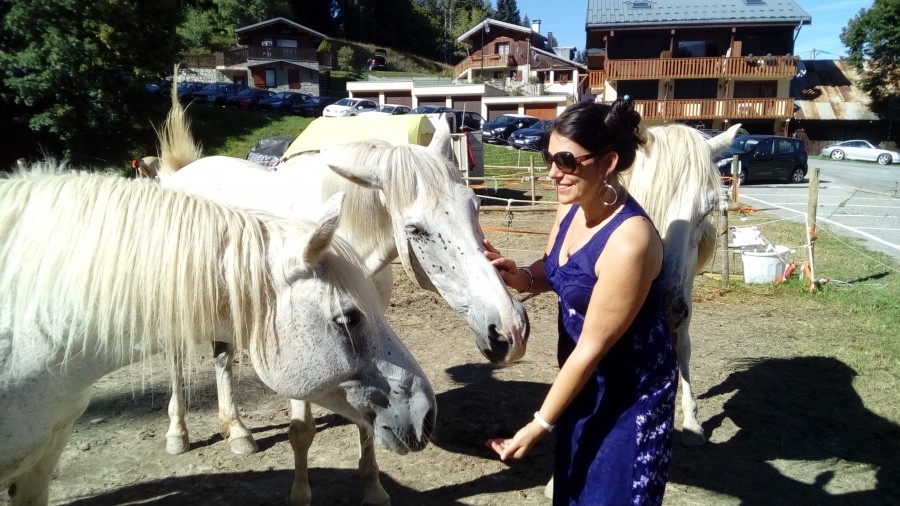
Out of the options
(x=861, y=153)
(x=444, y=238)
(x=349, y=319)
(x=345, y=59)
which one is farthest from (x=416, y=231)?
(x=345, y=59)

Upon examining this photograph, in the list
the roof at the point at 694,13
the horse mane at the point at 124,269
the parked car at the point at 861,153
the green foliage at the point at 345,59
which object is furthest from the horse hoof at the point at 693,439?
the green foliage at the point at 345,59

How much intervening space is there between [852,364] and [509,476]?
141 inches

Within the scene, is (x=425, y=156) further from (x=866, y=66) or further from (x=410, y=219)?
(x=866, y=66)

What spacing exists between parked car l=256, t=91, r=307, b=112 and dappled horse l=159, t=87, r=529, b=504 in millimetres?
30798

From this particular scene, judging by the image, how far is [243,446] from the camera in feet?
11.2

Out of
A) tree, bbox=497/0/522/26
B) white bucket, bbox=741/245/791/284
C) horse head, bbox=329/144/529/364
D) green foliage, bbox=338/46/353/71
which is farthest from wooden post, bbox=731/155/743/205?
tree, bbox=497/0/522/26

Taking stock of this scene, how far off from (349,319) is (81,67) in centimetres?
2307

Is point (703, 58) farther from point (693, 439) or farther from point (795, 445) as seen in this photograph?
point (693, 439)

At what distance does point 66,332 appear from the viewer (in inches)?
63.6

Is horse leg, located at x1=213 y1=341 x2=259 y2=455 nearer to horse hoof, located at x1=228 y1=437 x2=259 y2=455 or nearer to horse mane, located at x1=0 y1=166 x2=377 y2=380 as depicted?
horse hoof, located at x1=228 y1=437 x2=259 y2=455

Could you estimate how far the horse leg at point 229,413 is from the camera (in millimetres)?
3436

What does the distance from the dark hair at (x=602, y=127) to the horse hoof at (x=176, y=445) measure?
306 centimetres

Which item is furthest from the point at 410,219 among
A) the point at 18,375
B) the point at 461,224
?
the point at 18,375

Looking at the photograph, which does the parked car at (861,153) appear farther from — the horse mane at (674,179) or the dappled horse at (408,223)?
the dappled horse at (408,223)
